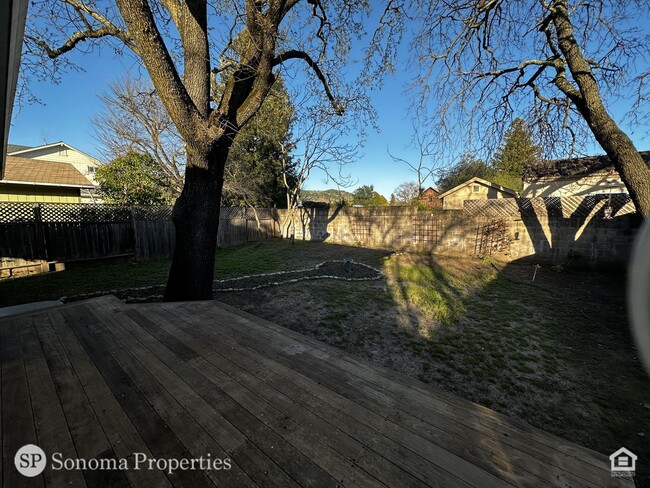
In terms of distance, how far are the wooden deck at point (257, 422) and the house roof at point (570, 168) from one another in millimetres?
12397

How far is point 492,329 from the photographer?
3.31 metres

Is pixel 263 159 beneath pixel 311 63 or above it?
above

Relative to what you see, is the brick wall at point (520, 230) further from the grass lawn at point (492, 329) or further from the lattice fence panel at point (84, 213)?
the lattice fence panel at point (84, 213)

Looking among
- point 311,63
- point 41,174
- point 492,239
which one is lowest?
point 492,239

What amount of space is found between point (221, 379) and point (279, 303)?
2.59 metres

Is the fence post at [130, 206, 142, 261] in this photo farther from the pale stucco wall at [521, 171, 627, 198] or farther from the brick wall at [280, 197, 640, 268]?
the pale stucco wall at [521, 171, 627, 198]

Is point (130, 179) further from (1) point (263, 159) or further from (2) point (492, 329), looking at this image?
(2) point (492, 329)

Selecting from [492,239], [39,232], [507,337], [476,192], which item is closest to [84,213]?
[39,232]

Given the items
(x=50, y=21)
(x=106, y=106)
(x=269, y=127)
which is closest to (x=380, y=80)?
(x=50, y=21)

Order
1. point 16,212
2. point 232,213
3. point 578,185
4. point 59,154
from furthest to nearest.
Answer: point 59,154 → point 578,185 → point 232,213 → point 16,212

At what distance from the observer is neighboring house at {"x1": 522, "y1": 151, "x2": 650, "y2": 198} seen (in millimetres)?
10461

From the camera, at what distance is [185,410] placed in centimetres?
133

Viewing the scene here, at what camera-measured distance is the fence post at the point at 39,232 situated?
5.72m

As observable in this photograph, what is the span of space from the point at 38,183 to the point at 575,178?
20.9 meters
